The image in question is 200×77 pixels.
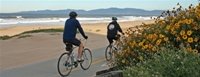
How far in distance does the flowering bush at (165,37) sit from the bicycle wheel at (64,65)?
4502 millimetres

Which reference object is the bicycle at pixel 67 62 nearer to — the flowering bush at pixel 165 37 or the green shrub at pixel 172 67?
the flowering bush at pixel 165 37

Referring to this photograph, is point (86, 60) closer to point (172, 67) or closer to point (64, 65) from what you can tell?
point (64, 65)

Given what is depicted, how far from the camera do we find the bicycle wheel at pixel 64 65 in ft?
46.5

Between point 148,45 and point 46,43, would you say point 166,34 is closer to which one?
point 148,45

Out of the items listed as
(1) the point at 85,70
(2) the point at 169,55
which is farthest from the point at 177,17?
(1) the point at 85,70

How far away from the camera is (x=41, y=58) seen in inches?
782

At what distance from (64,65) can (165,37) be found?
5.66 meters

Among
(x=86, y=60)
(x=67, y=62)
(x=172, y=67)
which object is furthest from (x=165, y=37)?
(x=86, y=60)

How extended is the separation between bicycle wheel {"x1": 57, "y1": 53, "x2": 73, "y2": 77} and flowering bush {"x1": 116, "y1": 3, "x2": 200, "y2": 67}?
4.50m

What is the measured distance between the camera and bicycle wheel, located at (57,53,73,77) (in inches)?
558

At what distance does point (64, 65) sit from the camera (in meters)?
14.3

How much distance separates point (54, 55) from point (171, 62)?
49.5ft

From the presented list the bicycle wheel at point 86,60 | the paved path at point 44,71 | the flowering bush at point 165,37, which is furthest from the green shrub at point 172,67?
the bicycle wheel at point 86,60

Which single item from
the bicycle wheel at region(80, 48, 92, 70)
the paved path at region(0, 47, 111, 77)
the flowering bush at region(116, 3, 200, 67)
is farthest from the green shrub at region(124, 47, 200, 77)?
the bicycle wheel at region(80, 48, 92, 70)
